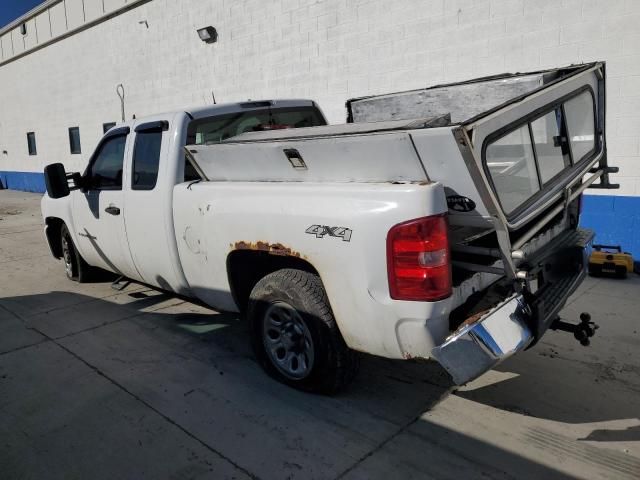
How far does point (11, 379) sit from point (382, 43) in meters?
6.75

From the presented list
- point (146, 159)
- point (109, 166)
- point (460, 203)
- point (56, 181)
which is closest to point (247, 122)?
point (146, 159)

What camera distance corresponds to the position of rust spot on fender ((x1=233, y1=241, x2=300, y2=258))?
292 cm

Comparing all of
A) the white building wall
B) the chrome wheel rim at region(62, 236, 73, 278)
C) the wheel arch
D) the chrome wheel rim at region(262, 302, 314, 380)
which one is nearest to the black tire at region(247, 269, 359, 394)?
the chrome wheel rim at region(262, 302, 314, 380)

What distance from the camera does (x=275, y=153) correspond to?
303 centimetres

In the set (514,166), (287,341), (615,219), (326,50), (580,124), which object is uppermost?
(326,50)

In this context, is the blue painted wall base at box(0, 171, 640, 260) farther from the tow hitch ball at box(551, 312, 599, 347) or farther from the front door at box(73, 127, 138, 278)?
the front door at box(73, 127, 138, 278)

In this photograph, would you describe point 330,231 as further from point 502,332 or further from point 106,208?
point 106,208

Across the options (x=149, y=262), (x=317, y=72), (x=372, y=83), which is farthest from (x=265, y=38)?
(x=149, y=262)

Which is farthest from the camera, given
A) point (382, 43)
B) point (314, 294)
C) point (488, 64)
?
point (382, 43)

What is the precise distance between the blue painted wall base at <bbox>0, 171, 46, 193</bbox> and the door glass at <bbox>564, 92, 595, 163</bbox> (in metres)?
20.2

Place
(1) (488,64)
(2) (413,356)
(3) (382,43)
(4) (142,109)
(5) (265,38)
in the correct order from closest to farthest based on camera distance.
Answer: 1. (2) (413,356)
2. (1) (488,64)
3. (3) (382,43)
4. (5) (265,38)
5. (4) (142,109)

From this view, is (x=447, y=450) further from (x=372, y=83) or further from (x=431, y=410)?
(x=372, y=83)

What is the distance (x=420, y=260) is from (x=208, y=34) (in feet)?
33.3

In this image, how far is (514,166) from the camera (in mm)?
3053
